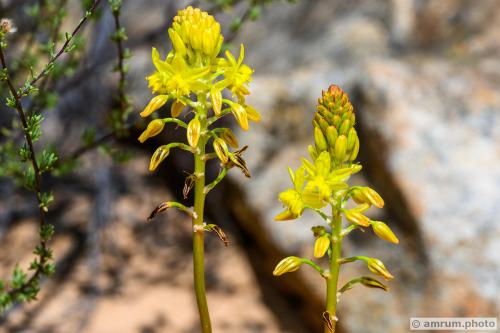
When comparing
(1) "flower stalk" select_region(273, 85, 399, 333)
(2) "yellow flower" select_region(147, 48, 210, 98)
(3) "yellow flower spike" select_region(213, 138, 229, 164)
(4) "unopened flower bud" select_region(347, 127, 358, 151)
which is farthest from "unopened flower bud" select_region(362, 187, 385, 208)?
(2) "yellow flower" select_region(147, 48, 210, 98)

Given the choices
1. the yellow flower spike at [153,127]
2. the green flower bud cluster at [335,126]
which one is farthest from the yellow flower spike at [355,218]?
the yellow flower spike at [153,127]

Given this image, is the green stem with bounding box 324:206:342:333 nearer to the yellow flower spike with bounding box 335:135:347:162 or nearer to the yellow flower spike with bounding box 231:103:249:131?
the yellow flower spike with bounding box 335:135:347:162

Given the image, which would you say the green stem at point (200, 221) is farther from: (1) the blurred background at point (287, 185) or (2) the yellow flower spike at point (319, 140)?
(1) the blurred background at point (287, 185)

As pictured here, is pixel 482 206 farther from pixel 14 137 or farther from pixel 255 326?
pixel 14 137

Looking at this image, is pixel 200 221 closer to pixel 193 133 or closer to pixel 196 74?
pixel 193 133

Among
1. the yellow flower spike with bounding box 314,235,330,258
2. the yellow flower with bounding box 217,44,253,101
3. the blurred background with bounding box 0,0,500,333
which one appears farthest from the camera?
the blurred background with bounding box 0,0,500,333

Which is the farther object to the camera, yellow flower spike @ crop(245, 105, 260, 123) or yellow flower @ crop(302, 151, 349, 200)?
yellow flower spike @ crop(245, 105, 260, 123)
